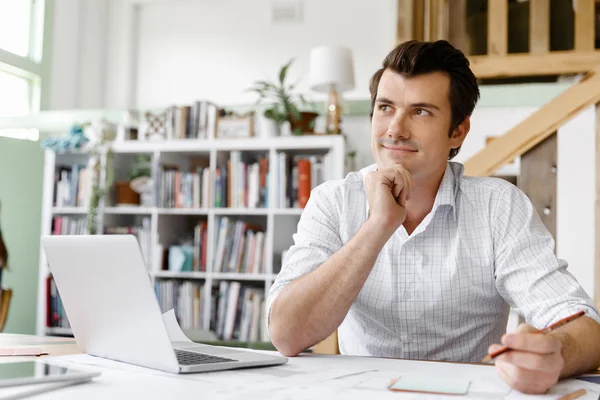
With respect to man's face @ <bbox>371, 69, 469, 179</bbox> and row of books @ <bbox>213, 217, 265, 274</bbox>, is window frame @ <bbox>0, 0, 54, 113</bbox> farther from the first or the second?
man's face @ <bbox>371, 69, 469, 179</bbox>

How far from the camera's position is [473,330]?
4.73 ft

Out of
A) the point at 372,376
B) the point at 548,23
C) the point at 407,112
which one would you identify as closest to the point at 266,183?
the point at 548,23

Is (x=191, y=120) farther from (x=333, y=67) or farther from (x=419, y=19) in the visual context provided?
(x=419, y=19)

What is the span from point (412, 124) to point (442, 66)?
18cm

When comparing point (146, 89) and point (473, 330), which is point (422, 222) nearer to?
point (473, 330)

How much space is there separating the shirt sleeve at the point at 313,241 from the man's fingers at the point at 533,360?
0.55 metres

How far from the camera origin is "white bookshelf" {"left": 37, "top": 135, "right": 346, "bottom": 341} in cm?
376

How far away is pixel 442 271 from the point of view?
4.64 ft

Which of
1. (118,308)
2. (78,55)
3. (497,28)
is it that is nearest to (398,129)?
(118,308)

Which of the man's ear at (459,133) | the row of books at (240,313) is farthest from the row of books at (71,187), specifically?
the man's ear at (459,133)

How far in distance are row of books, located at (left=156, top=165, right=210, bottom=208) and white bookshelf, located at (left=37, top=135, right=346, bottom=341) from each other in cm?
5

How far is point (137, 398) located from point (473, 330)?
2.94ft

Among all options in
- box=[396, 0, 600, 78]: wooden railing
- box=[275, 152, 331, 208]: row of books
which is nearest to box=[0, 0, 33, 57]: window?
box=[275, 152, 331, 208]: row of books

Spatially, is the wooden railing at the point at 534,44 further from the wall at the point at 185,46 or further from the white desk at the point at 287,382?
the white desk at the point at 287,382
